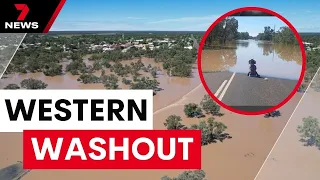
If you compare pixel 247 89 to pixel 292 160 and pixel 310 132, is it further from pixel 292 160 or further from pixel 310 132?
pixel 310 132

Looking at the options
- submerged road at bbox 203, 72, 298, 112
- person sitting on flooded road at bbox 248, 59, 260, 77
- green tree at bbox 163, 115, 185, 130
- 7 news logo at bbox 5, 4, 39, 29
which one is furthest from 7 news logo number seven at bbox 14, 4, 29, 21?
green tree at bbox 163, 115, 185, 130

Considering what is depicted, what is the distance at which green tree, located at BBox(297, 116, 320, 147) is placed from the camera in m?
3.25

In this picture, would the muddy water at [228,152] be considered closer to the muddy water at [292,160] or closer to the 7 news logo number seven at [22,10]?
the muddy water at [292,160]

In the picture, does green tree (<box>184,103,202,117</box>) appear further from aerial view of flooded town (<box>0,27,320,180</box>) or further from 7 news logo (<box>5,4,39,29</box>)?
7 news logo (<box>5,4,39,29</box>)

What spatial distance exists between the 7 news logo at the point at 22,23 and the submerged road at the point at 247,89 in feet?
3.55

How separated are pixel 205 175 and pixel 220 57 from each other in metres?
1.78

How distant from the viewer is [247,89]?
1.77 meters

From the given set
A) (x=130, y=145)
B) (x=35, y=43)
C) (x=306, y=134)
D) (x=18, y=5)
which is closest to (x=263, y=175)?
(x=306, y=134)

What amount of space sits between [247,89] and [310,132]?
6.23 feet

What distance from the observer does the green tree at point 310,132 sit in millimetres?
3254

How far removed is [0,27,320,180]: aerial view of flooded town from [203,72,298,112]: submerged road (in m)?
0.14

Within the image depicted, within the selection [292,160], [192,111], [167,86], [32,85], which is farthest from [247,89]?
[32,85]

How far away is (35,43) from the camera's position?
7.69m

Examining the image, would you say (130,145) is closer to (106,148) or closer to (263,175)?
(106,148)
